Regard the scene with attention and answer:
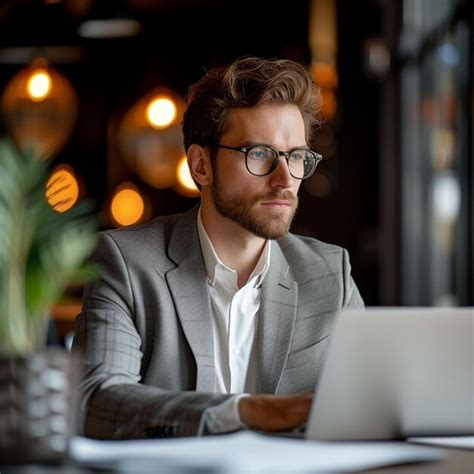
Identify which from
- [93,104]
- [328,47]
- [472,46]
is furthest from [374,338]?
[93,104]

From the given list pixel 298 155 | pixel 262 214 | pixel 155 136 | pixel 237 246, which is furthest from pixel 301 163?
pixel 155 136

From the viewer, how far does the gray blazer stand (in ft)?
8.16

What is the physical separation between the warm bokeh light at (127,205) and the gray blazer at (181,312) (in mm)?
9193

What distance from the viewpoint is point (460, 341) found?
187 centimetres

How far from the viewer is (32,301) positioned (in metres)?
1.46

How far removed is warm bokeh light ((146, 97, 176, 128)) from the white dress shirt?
16.3 feet

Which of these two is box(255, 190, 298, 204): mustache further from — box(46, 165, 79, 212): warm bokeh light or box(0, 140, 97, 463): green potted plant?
box(0, 140, 97, 463): green potted plant

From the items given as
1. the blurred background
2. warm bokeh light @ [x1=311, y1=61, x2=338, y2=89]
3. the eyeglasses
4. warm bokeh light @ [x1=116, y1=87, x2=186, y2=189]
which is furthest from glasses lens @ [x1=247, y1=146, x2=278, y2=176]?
warm bokeh light @ [x1=311, y1=61, x2=338, y2=89]

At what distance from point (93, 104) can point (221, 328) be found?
9.93 m

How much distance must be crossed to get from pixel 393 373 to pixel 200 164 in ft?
4.08

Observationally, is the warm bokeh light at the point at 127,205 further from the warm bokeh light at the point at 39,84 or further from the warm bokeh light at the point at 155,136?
the warm bokeh light at the point at 39,84

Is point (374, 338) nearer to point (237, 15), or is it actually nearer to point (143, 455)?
point (143, 455)

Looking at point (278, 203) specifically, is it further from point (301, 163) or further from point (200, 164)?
point (200, 164)

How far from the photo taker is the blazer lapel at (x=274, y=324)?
2596 mm
